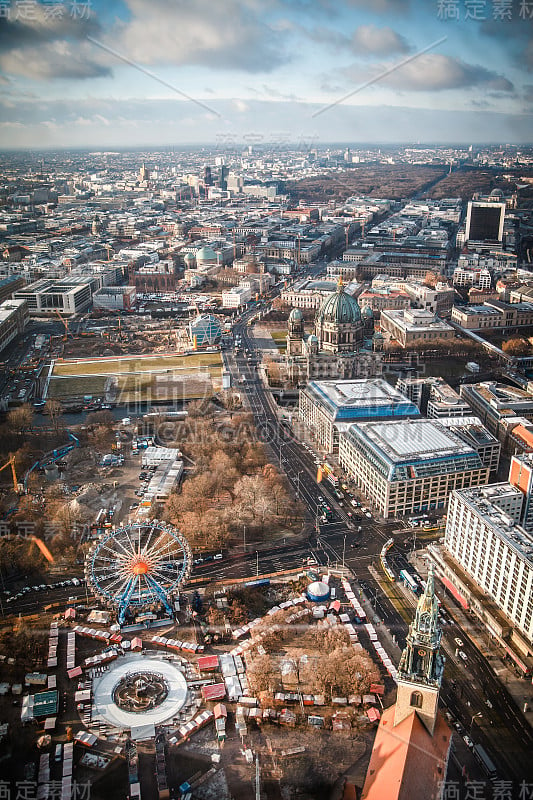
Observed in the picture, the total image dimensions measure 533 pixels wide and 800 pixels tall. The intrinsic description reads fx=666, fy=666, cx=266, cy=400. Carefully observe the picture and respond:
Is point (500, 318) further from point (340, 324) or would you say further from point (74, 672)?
point (74, 672)

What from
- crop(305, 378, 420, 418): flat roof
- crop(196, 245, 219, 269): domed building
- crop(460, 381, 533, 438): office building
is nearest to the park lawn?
crop(305, 378, 420, 418): flat roof

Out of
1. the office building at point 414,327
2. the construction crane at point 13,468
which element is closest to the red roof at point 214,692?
the construction crane at point 13,468

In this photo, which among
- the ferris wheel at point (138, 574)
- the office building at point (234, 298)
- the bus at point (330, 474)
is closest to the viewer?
the ferris wheel at point (138, 574)

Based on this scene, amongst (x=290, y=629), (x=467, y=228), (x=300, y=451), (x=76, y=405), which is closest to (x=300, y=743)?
(x=290, y=629)

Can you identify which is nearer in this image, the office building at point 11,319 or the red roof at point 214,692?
the red roof at point 214,692

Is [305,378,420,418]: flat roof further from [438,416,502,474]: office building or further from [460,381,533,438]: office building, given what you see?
[460,381,533,438]: office building

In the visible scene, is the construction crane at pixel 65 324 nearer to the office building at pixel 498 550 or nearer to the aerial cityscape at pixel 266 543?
the aerial cityscape at pixel 266 543

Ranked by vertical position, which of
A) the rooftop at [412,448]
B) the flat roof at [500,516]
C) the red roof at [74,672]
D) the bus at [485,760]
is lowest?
the bus at [485,760]
